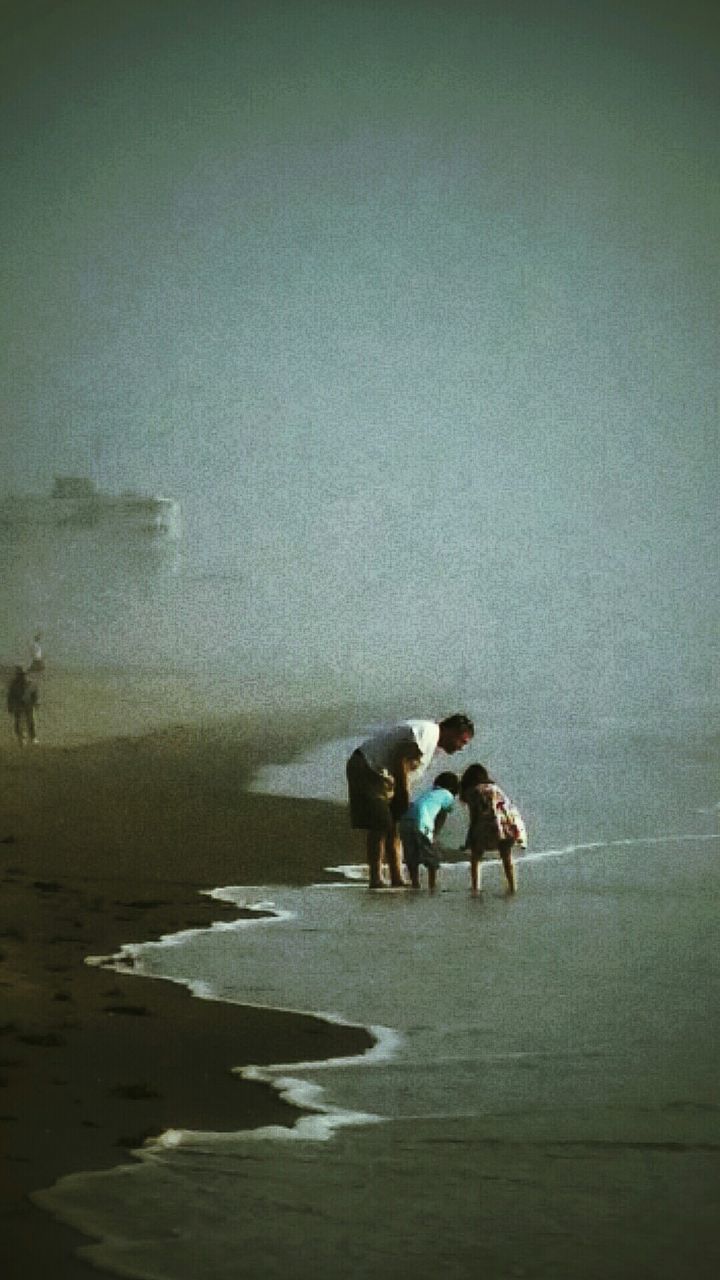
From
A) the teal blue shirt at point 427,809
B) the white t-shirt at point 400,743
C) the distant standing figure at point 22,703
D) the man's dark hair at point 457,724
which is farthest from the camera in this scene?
the distant standing figure at point 22,703

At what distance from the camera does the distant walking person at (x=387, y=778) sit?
17.0ft

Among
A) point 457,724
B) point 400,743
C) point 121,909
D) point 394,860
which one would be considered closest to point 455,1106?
point 121,909

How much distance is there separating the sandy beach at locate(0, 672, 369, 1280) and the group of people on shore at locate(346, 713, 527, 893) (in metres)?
0.43

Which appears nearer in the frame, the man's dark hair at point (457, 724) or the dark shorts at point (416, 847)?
the man's dark hair at point (457, 724)

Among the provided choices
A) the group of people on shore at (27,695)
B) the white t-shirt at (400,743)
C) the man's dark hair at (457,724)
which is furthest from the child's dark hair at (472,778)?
the group of people on shore at (27,695)

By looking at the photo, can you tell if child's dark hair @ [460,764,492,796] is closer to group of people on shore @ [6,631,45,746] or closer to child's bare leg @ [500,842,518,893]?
child's bare leg @ [500,842,518,893]

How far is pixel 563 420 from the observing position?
8.16m

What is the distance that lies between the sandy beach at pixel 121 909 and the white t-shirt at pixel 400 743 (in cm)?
53

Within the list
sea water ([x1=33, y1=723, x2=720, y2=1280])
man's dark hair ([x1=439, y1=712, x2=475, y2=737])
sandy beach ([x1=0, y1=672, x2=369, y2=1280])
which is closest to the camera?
sea water ([x1=33, y1=723, x2=720, y2=1280])

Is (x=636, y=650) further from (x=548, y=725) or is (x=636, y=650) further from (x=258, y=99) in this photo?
(x=258, y=99)

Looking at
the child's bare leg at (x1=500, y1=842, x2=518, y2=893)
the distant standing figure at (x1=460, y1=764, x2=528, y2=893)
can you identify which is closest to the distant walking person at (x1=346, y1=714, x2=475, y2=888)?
the distant standing figure at (x1=460, y1=764, x2=528, y2=893)

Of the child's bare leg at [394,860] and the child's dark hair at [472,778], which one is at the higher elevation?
the child's dark hair at [472,778]

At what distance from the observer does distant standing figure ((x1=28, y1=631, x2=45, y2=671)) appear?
8359 mm

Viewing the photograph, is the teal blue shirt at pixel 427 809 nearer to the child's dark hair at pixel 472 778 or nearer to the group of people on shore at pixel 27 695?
the child's dark hair at pixel 472 778
